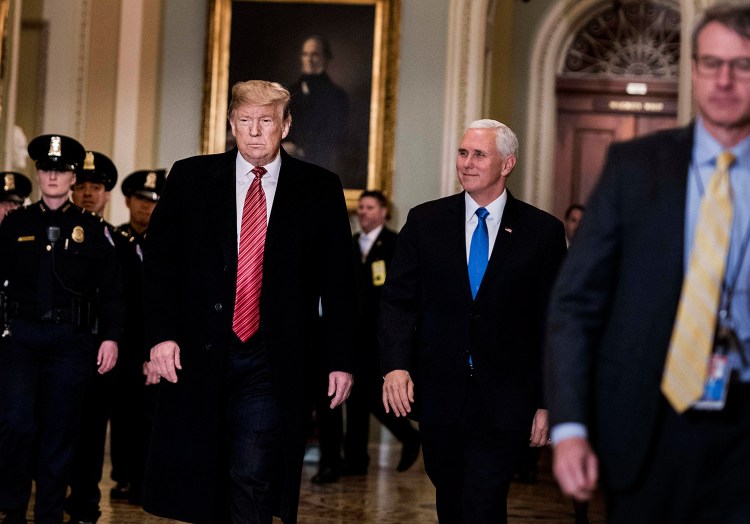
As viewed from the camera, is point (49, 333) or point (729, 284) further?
point (49, 333)

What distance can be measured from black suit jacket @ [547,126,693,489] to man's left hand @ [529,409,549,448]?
75.4 inches

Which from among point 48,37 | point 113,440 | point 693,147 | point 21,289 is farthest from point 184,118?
point 693,147

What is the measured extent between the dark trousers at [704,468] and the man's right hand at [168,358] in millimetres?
2195

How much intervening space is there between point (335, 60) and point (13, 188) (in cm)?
378

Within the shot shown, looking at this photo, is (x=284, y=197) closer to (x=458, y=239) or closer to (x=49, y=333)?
(x=458, y=239)

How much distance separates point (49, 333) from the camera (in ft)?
19.1

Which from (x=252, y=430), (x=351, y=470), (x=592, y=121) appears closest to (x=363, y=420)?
(x=351, y=470)

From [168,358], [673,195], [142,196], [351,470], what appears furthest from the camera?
[351,470]

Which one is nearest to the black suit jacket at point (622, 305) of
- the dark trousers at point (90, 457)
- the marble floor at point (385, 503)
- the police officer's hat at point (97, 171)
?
the dark trousers at point (90, 457)

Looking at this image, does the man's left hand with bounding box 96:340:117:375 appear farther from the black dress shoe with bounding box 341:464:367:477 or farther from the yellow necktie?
the yellow necktie

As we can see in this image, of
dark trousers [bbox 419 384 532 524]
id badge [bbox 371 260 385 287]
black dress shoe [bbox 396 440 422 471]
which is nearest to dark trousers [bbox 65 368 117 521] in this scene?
dark trousers [bbox 419 384 532 524]

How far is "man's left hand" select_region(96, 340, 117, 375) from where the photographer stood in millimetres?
5891

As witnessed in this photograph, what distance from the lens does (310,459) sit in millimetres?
9781

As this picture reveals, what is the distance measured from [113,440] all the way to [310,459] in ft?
8.42
